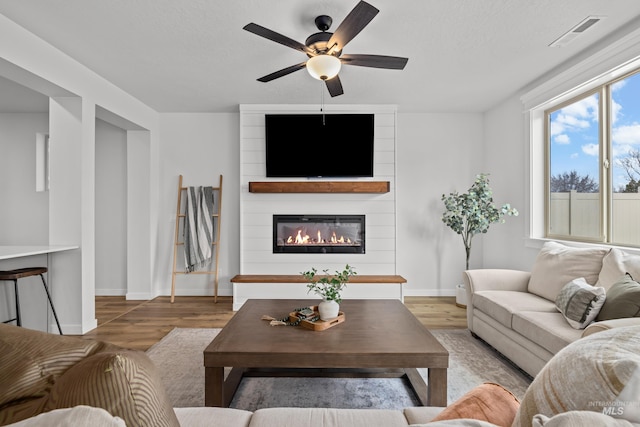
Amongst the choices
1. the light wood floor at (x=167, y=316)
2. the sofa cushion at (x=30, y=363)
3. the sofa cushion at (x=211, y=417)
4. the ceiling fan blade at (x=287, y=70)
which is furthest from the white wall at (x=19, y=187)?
the sofa cushion at (x=30, y=363)

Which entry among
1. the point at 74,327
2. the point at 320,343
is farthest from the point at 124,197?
the point at 320,343

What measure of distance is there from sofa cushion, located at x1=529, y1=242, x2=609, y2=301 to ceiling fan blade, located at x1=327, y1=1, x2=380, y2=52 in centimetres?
233

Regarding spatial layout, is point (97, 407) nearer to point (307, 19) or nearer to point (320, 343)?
point (320, 343)

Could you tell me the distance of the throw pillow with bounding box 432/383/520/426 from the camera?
87cm

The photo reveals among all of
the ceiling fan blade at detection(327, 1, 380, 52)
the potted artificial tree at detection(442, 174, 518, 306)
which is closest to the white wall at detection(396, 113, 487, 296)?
the potted artificial tree at detection(442, 174, 518, 306)

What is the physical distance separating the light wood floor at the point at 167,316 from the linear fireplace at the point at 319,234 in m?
1.03

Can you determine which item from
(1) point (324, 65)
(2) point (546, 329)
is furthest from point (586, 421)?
(1) point (324, 65)

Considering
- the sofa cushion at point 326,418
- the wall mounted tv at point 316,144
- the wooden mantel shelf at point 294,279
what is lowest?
the wooden mantel shelf at point 294,279

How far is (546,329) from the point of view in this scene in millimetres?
2217

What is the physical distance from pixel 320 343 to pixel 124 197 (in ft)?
13.7

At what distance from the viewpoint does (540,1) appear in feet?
7.82

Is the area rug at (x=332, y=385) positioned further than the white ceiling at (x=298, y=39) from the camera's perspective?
No

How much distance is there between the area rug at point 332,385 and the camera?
6.97 ft

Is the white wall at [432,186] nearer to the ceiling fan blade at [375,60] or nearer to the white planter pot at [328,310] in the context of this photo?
the ceiling fan blade at [375,60]
